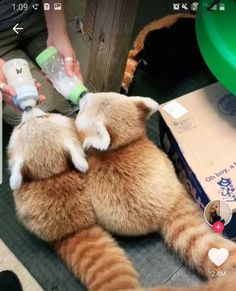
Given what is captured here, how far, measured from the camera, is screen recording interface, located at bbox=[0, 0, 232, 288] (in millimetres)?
1064

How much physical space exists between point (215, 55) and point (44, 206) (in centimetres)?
60

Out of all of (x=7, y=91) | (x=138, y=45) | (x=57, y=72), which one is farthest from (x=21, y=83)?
(x=138, y=45)

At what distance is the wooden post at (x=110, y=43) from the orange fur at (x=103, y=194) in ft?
0.54

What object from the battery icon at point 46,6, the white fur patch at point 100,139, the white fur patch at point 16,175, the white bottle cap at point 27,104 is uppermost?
the battery icon at point 46,6

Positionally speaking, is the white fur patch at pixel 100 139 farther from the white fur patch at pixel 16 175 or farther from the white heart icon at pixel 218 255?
the white heart icon at pixel 218 255

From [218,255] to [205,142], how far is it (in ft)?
0.98

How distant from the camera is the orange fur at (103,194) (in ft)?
3.56

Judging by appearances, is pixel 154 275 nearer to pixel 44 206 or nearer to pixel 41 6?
pixel 44 206

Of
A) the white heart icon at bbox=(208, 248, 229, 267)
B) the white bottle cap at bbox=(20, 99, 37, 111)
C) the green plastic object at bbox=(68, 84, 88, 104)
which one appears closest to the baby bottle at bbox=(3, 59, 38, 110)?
the white bottle cap at bbox=(20, 99, 37, 111)

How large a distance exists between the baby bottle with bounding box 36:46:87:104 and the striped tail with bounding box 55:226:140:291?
39cm

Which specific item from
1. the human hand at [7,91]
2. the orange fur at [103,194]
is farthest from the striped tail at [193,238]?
the human hand at [7,91]

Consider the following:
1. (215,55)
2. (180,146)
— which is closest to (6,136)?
(180,146)

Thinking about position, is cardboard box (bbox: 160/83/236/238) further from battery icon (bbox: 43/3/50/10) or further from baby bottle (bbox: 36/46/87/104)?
battery icon (bbox: 43/3/50/10)

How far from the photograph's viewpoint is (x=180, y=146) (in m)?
1.17
